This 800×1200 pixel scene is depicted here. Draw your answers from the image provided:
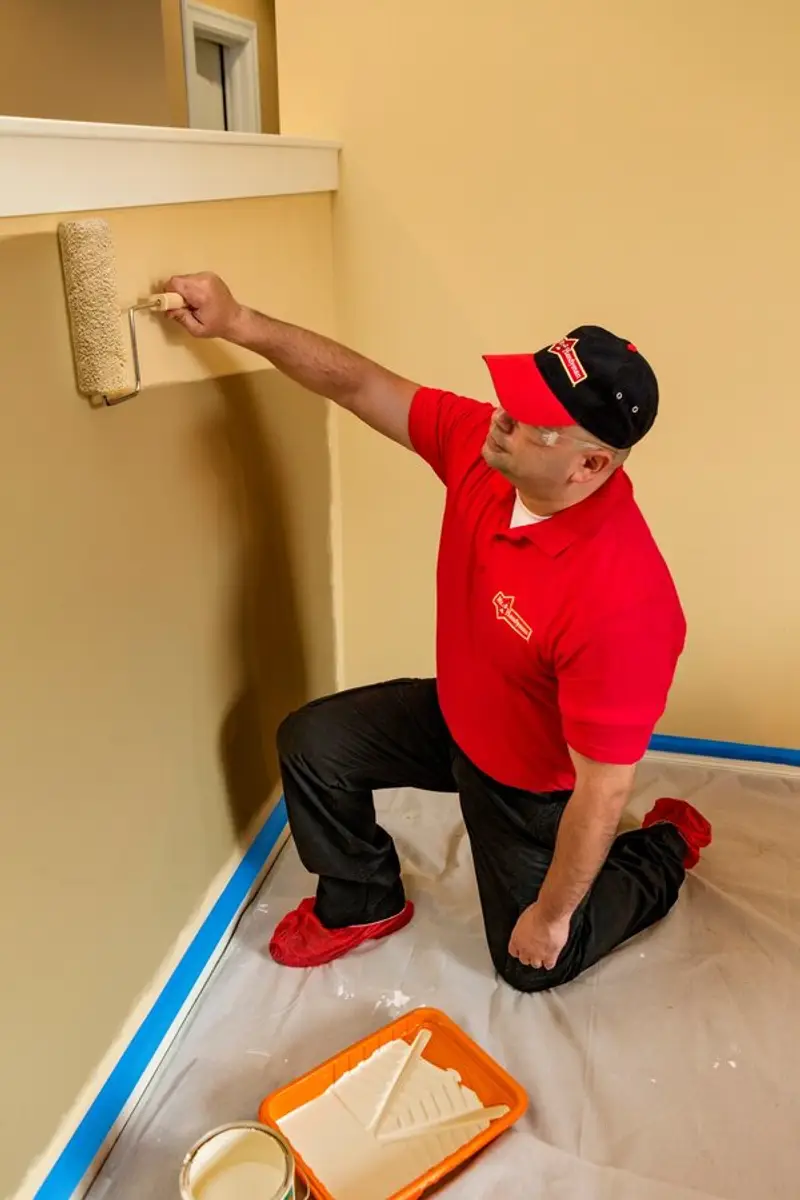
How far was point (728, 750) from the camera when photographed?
6.22 feet

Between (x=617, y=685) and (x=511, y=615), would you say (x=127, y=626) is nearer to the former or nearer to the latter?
(x=511, y=615)

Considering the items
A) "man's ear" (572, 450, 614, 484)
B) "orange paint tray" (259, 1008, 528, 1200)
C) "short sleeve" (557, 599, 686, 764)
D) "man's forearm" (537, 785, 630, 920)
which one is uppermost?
"man's ear" (572, 450, 614, 484)

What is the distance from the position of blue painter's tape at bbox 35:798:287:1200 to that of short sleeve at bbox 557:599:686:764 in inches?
25.9

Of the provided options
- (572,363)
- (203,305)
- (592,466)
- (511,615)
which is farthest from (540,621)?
(203,305)

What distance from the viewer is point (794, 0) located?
145 cm

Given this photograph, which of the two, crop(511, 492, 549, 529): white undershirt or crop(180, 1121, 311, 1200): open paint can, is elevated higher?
crop(511, 492, 549, 529): white undershirt

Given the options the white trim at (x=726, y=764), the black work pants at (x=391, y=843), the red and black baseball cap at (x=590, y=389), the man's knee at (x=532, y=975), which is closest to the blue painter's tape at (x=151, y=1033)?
the black work pants at (x=391, y=843)

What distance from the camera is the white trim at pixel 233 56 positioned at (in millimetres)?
1812

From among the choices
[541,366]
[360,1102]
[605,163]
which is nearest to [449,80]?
[605,163]

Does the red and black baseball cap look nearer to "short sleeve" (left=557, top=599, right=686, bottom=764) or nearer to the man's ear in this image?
the man's ear

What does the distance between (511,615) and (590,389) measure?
296 millimetres

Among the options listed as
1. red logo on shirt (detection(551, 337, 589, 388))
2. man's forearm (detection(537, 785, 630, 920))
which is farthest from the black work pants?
red logo on shirt (detection(551, 337, 589, 388))

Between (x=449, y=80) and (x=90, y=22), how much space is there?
746 millimetres

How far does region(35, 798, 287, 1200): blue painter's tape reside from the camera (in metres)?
1.11
